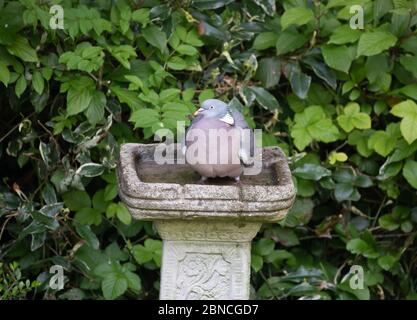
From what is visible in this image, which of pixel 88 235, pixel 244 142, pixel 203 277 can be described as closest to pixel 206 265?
pixel 203 277

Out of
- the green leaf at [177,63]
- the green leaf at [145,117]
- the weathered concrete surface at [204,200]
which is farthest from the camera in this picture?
the green leaf at [177,63]

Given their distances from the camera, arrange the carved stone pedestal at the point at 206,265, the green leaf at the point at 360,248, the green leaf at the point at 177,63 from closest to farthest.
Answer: the carved stone pedestal at the point at 206,265 → the green leaf at the point at 177,63 → the green leaf at the point at 360,248

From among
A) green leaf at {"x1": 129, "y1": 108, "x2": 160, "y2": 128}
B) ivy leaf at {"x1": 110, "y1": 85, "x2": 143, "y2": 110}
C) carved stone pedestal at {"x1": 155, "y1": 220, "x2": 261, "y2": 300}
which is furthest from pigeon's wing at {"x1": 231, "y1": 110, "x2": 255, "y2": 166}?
ivy leaf at {"x1": 110, "y1": 85, "x2": 143, "y2": 110}

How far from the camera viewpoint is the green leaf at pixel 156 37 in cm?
340

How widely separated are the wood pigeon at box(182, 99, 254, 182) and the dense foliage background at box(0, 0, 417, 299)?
2.08 ft

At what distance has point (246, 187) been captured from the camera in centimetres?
253

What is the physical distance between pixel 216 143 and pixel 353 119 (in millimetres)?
1193

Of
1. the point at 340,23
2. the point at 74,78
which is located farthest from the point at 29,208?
the point at 340,23

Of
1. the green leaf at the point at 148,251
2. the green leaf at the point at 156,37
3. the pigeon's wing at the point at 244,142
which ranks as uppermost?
the pigeon's wing at the point at 244,142

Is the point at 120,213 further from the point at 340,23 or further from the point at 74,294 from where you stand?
the point at 340,23

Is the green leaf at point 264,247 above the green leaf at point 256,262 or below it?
above

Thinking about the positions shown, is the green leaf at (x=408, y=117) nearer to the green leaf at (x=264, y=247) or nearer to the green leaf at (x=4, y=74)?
the green leaf at (x=264, y=247)

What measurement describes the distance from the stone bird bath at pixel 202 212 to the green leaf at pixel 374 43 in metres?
0.67

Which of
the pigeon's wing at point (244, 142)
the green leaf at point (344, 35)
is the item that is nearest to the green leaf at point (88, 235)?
the pigeon's wing at point (244, 142)
